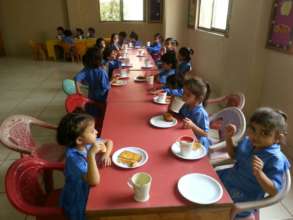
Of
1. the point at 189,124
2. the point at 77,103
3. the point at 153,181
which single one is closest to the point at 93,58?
the point at 77,103

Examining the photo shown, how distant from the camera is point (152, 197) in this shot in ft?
3.54

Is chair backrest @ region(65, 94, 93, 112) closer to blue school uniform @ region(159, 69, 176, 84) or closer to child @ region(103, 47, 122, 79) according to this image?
blue school uniform @ region(159, 69, 176, 84)

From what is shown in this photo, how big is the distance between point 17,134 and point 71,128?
2.17ft

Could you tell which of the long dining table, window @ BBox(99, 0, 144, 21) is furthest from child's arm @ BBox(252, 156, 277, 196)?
window @ BBox(99, 0, 144, 21)

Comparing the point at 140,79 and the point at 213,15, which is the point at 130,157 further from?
the point at 213,15

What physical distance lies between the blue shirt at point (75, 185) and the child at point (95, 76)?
1.70 metres

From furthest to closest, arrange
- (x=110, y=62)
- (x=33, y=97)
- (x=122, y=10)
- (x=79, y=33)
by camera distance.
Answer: (x=122, y=10), (x=79, y=33), (x=33, y=97), (x=110, y=62)

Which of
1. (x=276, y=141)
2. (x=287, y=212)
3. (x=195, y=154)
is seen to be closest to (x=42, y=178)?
(x=195, y=154)

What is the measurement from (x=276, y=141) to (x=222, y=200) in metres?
0.50

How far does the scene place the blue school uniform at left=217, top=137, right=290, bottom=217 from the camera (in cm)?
124

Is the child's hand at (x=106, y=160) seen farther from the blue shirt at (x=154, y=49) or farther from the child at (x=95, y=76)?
the blue shirt at (x=154, y=49)

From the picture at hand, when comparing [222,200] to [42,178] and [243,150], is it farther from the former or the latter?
[42,178]

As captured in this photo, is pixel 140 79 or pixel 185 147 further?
pixel 140 79

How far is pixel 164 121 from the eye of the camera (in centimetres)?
183
